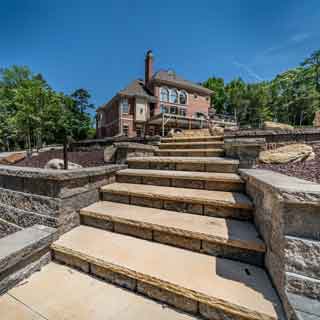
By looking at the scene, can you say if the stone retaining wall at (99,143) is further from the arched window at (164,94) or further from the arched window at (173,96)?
the arched window at (173,96)

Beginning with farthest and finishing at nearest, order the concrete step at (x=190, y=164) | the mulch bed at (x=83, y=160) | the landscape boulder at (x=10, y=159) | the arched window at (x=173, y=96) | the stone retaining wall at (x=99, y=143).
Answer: the arched window at (x=173, y=96) → the landscape boulder at (x=10, y=159) → the stone retaining wall at (x=99, y=143) → the mulch bed at (x=83, y=160) → the concrete step at (x=190, y=164)

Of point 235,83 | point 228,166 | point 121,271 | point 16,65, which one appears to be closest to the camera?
point 121,271

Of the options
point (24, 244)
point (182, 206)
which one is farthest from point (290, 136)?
point (24, 244)

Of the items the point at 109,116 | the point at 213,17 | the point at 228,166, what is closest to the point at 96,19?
the point at 213,17

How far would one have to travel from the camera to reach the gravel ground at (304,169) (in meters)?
2.40

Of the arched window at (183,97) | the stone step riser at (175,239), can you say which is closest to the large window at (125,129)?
the arched window at (183,97)

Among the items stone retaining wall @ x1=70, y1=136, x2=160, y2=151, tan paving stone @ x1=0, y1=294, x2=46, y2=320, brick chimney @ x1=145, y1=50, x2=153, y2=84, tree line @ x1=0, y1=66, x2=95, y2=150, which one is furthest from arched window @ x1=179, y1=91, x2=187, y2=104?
tan paving stone @ x1=0, y1=294, x2=46, y2=320

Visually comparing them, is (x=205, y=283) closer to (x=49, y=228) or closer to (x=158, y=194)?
(x=158, y=194)

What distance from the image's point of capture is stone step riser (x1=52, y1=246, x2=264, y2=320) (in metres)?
0.90

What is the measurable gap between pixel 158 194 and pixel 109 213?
55 cm

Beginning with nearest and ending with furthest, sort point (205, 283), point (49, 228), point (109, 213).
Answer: point (205, 283)
point (49, 228)
point (109, 213)

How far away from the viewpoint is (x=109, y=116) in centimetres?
1870

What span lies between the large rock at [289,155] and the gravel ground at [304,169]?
123 mm

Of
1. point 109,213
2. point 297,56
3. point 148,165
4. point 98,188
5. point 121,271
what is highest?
point 297,56
